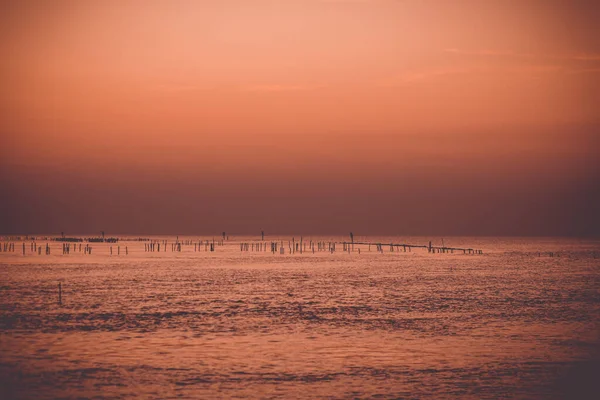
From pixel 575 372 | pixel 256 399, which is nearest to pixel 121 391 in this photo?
pixel 256 399

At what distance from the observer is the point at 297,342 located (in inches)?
1281

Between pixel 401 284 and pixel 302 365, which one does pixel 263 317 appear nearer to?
pixel 302 365

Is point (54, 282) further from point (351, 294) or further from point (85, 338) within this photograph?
point (85, 338)

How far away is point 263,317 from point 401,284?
2881cm

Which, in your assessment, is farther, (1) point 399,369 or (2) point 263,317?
(2) point 263,317

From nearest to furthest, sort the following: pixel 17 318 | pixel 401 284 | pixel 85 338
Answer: pixel 85 338 < pixel 17 318 < pixel 401 284

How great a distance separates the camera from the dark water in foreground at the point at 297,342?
24.0m

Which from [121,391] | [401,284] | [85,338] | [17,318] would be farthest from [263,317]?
[401,284]

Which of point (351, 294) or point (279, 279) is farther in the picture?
point (279, 279)

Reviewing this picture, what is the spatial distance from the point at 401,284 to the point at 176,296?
77.8 ft

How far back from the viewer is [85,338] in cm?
3325

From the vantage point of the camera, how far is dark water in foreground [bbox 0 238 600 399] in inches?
945

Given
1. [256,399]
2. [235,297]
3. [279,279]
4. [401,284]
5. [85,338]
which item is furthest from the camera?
[279,279]

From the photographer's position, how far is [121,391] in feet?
76.2
